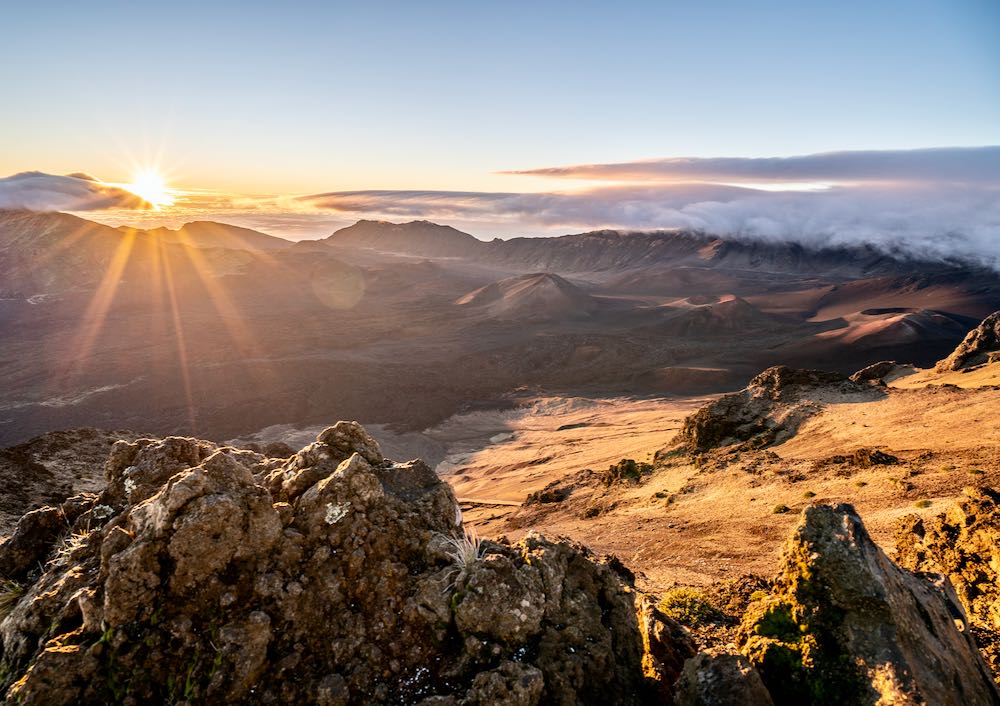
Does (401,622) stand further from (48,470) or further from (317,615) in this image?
(48,470)

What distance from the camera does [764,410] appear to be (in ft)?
75.5

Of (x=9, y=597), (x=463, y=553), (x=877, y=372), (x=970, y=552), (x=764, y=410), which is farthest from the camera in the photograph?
(x=877, y=372)

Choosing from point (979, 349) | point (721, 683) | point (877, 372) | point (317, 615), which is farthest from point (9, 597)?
point (979, 349)

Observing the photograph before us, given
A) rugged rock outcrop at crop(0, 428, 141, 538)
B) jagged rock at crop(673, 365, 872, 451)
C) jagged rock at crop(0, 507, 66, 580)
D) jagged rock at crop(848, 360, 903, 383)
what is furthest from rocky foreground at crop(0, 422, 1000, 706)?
jagged rock at crop(848, 360, 903, 383)

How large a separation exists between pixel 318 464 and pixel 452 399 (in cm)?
5129

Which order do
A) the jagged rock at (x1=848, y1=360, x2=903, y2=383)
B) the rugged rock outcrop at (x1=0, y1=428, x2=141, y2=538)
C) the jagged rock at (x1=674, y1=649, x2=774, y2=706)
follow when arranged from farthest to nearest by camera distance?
the jagged rock at (x1=848, y1=360, x2=903, y2=383)
the rugged rock outcrop at (x1=0, y1=428, x2=141, y2=538)
the jagged rock at (x1=674, y1=649, x2=774, y2=706)

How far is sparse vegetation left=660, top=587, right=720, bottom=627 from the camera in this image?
6218 mm

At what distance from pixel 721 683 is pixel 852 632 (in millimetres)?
1080

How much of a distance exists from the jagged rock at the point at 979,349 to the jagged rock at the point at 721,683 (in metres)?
30.1

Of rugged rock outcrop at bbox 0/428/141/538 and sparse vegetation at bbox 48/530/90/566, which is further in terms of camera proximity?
rugged rock outcrop at bbox 0/428/141/538

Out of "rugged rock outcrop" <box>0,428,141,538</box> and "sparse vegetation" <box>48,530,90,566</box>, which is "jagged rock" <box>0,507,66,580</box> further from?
"rugged rock outcrop" <box>0,428,141,538</box>

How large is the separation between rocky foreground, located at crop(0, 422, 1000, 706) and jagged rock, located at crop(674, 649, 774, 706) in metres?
0.01

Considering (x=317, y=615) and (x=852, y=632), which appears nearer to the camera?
(x=852, y=632)

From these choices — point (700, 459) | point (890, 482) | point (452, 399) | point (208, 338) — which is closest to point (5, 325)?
point (208, 338)
